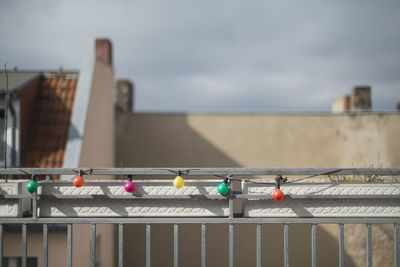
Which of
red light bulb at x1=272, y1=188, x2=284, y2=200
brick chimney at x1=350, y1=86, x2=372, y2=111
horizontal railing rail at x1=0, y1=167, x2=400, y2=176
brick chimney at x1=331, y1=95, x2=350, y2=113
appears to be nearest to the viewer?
red light bulb at x1=272, y1=188, x2=284, y2=200

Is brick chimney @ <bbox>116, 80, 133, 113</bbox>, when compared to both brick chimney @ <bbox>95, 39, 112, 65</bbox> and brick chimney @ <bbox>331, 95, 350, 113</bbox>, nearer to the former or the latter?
brick chimney @ <bbox>95, 39, 112, 65</bbox>

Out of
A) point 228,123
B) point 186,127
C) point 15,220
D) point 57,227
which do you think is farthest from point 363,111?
point 15,220

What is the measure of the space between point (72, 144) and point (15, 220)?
2.82 m

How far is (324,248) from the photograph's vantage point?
10070 millimetres

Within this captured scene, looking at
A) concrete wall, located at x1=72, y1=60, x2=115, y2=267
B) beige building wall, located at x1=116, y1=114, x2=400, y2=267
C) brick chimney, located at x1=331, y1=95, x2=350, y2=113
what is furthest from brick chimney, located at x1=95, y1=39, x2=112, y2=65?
brick chimney, located at x1=331, y1=95, x2=350, y2=113

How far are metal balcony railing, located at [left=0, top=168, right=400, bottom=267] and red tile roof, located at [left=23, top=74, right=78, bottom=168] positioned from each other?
2.61 metres

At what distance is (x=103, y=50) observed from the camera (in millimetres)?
9945

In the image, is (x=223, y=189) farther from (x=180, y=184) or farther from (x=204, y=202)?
(x=180, y=184)

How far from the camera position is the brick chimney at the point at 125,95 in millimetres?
11894

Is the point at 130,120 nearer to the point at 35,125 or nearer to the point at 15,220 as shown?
→ the point at 35,125

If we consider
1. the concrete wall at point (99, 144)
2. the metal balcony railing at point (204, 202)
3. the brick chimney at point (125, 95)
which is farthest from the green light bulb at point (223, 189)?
the brick chimney at point (125, 95)

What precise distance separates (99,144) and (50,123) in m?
1.72

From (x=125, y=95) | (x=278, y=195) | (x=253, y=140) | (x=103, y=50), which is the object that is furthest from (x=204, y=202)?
(x=125, y=95)

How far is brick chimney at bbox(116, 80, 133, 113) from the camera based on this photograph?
11.9 metres
